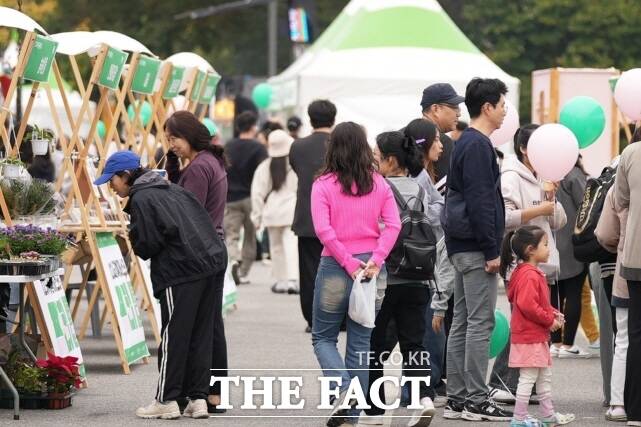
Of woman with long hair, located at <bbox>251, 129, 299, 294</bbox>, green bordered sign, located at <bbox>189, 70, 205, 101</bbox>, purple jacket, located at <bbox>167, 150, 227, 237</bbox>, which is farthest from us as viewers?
woman with long hair, located at <bbox>251, 129, 299, 294</bbox>

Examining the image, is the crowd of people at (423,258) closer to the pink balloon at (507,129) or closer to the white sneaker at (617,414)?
the white sneaker at (617,414)

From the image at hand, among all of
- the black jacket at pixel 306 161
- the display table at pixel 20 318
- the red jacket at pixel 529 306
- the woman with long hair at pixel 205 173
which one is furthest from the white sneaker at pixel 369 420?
the black jacket at pixel 306 161

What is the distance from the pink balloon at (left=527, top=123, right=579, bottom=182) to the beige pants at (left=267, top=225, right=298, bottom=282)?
8299 millimetres

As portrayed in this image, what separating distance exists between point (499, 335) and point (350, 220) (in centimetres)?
165

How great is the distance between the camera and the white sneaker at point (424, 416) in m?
9.02

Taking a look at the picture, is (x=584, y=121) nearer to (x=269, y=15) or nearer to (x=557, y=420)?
(x=557, y=420)

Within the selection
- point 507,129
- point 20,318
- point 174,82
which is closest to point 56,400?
point 20,318

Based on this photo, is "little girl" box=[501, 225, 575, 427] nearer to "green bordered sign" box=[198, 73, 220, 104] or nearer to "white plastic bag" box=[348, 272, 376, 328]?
"white plastic bag" box=[348, 272, 376, 328]

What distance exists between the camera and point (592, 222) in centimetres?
999

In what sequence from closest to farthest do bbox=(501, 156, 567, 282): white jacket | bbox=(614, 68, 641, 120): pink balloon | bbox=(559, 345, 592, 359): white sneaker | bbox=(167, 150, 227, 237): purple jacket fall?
1. bbox=(501, 156, 567, 282): white jacket
2. bbox=(167, 150, 227, 237): purple jacket
3. bbox=(614, 68, 641, 120): pink balloon
4. bbox=(559, 345, 592, 359): white sneaker

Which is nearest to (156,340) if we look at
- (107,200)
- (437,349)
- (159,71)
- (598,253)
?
(107,200)

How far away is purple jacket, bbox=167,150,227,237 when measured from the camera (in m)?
10.2

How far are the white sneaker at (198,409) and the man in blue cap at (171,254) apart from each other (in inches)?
4.7

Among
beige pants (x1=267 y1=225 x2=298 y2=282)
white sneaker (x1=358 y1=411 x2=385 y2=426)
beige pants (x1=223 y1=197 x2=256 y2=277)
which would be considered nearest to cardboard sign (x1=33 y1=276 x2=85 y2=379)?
white sneaker (x1=358 y1=411 x2=385 y2=426)
